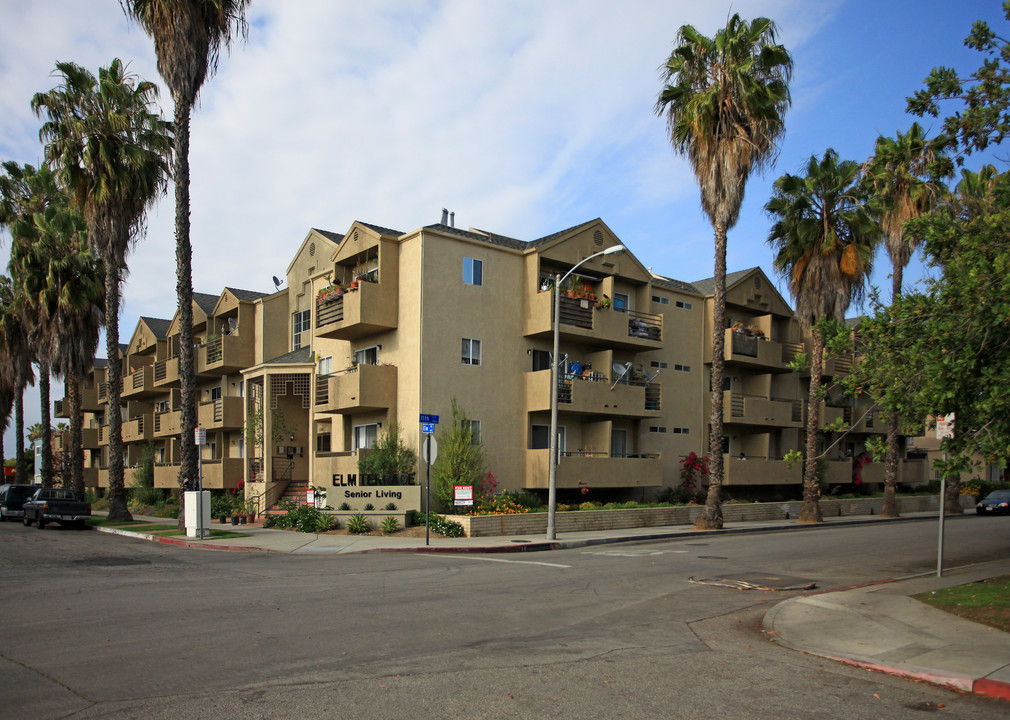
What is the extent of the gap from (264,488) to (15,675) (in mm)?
23226

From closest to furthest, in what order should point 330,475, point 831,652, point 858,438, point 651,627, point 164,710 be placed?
point 164,710
point 831,652
point 651,627
point 330,475
point 858,438

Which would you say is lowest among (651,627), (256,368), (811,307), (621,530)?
(621,530)

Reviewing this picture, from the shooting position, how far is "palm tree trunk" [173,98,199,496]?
1013 inches

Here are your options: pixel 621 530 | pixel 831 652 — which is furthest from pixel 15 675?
pixel 621 530

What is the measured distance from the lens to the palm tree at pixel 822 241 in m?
29.3

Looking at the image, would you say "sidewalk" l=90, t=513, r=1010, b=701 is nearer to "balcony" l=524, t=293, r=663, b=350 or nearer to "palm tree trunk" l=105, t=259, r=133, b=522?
"balcony" l=524, t=293, r=663, b=350

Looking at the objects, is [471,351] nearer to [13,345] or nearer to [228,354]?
[228,354]

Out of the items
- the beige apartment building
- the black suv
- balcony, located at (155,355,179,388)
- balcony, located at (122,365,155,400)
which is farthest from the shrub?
balcony, located at (122,365,155,400)

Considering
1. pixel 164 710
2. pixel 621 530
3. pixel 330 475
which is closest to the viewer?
pixel 164 710

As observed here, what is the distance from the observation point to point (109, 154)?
2817 centimetres

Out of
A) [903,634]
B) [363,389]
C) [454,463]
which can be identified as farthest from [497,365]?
[903,634]

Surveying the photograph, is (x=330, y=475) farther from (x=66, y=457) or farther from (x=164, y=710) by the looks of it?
(x=66, y=457)

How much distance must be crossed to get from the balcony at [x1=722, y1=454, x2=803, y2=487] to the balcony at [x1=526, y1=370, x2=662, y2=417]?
5.26m

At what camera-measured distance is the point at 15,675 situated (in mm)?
7449
